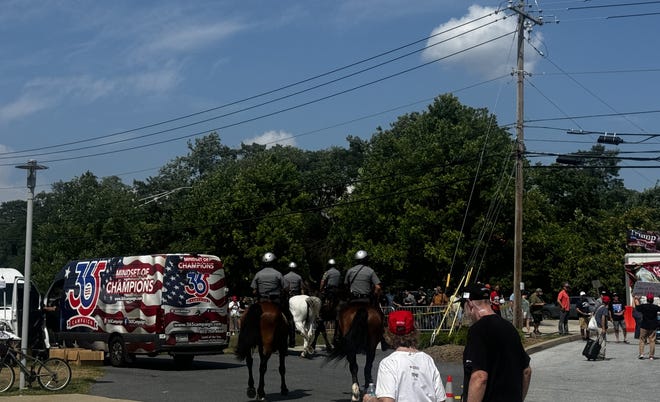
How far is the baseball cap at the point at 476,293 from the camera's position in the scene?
7270 millimetres

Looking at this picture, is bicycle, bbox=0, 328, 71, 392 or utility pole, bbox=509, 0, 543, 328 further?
utility pole, bbox=509, 0, 543, 328

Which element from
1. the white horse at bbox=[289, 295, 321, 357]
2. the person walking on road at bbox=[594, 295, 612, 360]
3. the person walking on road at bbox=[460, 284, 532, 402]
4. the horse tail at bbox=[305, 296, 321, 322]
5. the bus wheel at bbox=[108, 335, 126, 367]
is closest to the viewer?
the person walking on road at bbox=[460, 284, 532, 402]

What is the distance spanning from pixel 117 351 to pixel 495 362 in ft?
58.1

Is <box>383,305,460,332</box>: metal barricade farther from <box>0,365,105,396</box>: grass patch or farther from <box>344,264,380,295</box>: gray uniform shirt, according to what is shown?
<box>344,264,380,295</box>: gray uniform shirt

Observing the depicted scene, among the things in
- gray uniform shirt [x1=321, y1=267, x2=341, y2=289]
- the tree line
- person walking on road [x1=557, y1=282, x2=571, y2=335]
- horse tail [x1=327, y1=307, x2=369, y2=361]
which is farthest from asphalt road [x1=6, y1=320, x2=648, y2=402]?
the tree line

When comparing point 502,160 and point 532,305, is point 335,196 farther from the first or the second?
point 532,305

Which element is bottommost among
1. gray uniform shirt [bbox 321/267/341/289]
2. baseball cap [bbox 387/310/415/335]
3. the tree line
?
baseball cap [bbox 387/310/415/335]

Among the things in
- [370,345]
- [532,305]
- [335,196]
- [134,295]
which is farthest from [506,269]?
[370,345]

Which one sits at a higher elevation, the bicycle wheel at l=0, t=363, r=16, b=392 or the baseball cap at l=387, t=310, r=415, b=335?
the baseball cap at l=387, t=310, r=415, b=335

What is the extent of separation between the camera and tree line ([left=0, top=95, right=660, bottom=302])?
180ft

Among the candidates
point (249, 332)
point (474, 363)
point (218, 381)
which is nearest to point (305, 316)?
point (218, 381)

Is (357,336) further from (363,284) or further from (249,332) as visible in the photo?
(249,332)

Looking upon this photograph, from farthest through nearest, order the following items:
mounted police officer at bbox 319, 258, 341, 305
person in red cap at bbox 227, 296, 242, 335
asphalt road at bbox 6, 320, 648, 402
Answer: person in red cap at bbox 227, 296, 242, 335, mounted police officer at bbox 319, 258, 341, 305, asphalt road at bbox 6, 320, 648, 402

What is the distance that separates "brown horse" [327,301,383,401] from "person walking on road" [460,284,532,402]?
815 cm
